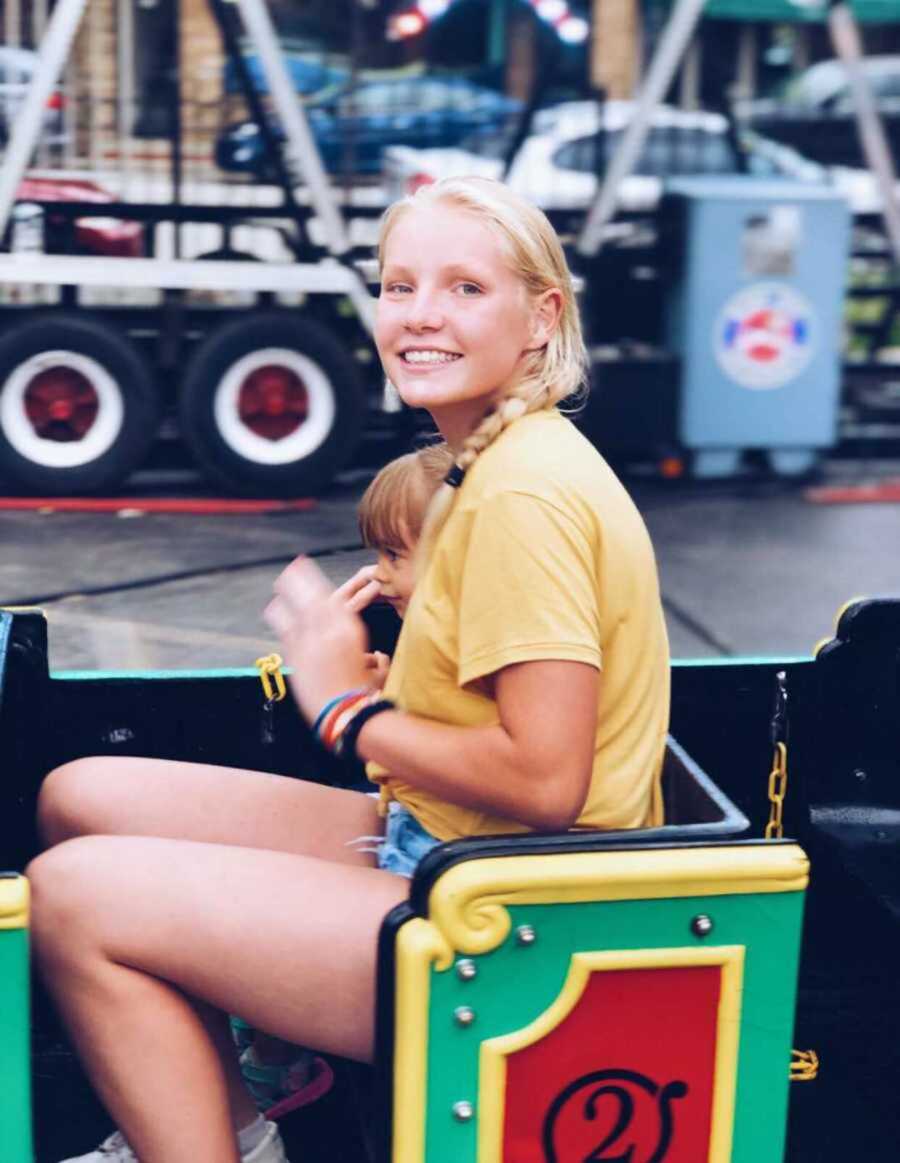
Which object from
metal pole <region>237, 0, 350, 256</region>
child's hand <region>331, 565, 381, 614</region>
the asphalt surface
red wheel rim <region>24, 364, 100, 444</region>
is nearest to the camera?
child's hand <region>331, 565, 381, 614</region>

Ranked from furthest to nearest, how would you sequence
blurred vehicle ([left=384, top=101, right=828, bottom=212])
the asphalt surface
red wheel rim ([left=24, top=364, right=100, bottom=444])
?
blurred vehicle ([left=384, top=101, right=828, bottom=212])
red wheel rim ([left=24, top=364, right=100, bottom=444])
the asphalt surface

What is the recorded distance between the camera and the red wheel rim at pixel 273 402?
6691 millimetres

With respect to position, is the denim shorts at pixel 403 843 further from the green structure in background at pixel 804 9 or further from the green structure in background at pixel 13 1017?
the green structure in background at pixel 804 9

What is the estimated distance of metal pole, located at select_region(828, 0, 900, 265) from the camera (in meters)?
7.02

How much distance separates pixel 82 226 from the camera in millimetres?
6500

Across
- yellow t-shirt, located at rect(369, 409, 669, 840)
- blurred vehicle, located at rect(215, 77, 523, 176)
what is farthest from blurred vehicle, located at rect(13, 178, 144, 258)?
yellow t-shirt, located at rect(369, 409, 669, 840)

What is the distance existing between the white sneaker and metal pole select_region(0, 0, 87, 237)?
470 centimetres

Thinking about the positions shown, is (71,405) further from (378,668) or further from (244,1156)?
(244,1156)

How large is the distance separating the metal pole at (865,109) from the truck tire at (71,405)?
292cm

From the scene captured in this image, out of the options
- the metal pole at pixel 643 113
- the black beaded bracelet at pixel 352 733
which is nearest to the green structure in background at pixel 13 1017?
the black beaded bracelet at pixel 352 733

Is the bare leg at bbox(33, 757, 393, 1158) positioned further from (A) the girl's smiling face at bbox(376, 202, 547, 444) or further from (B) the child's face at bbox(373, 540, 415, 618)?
(A) the girl's smiling face at bbox(376, 202, 547, 444)

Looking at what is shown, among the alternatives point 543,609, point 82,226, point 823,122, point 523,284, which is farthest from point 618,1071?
point 823,122

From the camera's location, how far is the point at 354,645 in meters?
1.88

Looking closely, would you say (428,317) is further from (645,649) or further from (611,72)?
(611,72)
